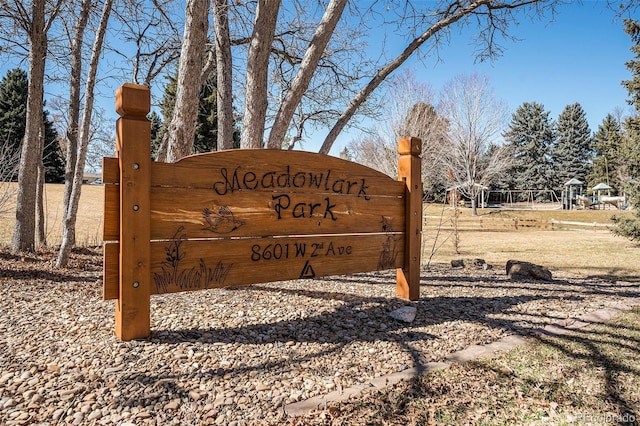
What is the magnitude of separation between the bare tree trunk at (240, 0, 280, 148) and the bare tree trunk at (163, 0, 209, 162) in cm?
48

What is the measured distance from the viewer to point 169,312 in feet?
10.3

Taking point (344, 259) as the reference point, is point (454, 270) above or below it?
below

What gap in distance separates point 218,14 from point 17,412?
14.2 ft

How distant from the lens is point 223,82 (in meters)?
4.59

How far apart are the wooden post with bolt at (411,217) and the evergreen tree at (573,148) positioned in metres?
39.7

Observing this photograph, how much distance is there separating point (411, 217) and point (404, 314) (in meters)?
0.98

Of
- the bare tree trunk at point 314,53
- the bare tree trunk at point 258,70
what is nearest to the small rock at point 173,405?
the bare tree trunk at point 258,70

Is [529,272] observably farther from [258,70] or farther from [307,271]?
[258,70]

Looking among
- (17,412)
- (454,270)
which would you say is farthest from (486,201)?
(17,412)

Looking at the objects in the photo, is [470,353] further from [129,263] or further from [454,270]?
[454,270]

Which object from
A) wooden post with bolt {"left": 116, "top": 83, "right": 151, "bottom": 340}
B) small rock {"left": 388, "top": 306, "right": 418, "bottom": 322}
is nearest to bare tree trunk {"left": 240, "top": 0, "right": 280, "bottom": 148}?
wooden post with bolt {"left": 116, "top": 83, "right": 151, "bottom": 340}

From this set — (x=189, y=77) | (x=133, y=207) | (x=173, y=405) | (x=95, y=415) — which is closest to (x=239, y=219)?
(x=133, y=207)

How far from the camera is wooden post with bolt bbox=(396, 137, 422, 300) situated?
3.71m

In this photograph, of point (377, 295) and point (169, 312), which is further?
point (377, 295)
